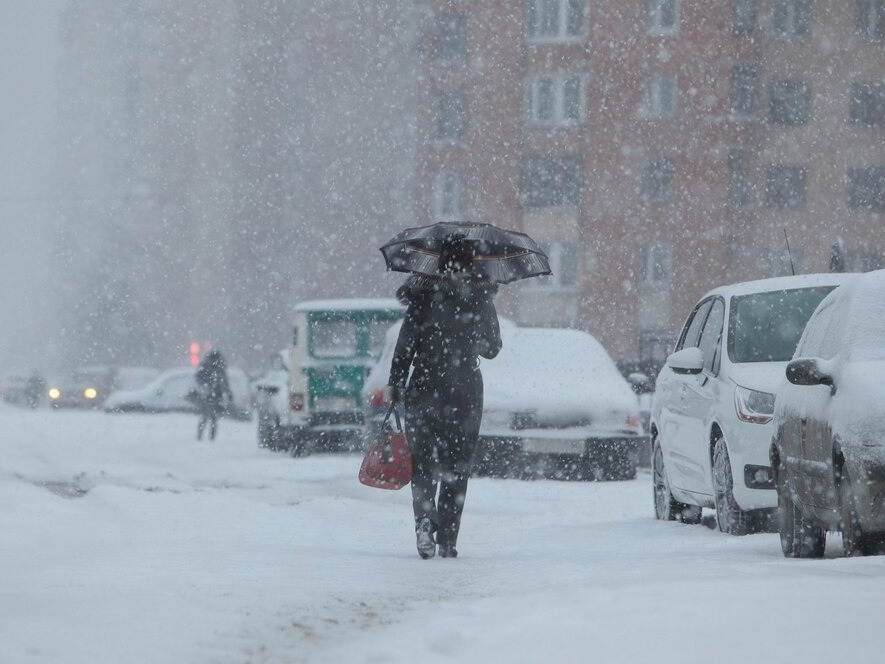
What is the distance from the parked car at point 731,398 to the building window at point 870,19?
151 feet

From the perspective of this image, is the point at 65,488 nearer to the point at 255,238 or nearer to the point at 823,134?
the point at 823,134

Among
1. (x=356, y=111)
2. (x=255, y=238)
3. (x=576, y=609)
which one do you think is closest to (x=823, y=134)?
(x=356, y=111)

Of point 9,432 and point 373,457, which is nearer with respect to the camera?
point 373,457

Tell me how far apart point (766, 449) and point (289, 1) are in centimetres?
7078

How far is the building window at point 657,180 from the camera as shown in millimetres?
53219

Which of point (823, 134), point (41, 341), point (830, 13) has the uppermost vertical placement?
point (830, 13)

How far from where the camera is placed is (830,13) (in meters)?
54.5

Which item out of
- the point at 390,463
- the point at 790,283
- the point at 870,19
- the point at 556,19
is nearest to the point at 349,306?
the point at 790,283

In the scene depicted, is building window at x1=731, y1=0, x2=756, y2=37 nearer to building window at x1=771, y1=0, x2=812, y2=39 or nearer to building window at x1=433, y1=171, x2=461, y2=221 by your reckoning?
building window at x1=771, y1=0, x2=812, y2=39

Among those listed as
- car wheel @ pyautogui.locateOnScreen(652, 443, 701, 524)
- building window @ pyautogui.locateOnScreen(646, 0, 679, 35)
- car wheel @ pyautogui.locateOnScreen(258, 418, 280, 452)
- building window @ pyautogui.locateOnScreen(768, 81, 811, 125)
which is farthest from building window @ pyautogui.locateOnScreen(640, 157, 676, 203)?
car wheel @ pyautogui.locateOnScreen(652, 443, 701, 524)

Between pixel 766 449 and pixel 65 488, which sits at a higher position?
pixel 766 449

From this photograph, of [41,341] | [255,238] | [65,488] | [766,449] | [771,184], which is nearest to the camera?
[766,449]

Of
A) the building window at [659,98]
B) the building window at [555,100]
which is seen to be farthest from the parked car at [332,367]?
the building window at [555,100]

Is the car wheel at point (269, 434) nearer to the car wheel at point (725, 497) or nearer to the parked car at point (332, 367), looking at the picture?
the parked car at point (332, 367)
